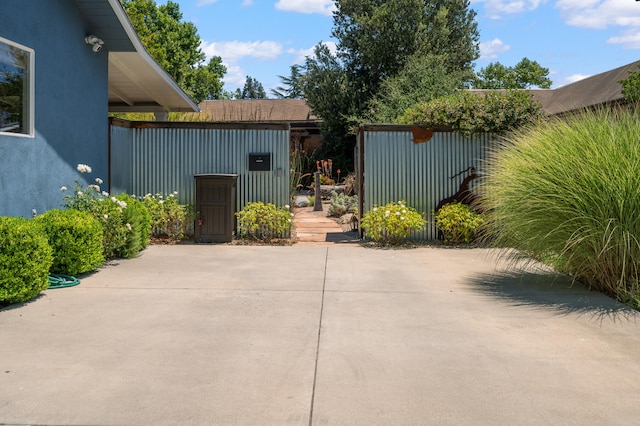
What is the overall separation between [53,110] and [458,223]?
719 cm

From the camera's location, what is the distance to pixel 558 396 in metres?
3.68

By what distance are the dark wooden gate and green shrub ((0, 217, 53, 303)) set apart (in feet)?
16.0

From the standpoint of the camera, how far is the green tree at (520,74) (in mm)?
45562

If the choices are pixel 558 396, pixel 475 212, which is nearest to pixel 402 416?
pixel 558 396

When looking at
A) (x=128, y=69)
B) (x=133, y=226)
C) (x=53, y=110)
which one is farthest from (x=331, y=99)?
(x=53, y=110)

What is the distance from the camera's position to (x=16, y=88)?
298 inches

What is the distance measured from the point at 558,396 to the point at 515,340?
4.01 feet

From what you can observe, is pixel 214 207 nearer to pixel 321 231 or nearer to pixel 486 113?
pixel 321 231

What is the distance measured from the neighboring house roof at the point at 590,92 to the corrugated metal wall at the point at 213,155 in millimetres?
11893

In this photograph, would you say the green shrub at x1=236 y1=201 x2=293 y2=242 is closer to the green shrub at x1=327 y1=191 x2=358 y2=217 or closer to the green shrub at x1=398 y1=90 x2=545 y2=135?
the green shrub at x1=398 y1=90 x2=545 y2=135

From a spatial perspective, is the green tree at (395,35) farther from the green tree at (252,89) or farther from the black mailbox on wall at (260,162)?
the green tree at (252,89)

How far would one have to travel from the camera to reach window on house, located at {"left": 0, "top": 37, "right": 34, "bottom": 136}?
287 inches

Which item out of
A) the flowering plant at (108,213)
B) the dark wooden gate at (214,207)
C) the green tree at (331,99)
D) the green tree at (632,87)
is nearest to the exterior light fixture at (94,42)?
the flowering plant at (108,213)

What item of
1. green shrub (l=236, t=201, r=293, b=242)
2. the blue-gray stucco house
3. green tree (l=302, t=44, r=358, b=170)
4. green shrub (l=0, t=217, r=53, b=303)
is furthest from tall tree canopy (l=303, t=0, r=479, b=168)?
green shrub (l=0, t=217, r=53, b=303)
